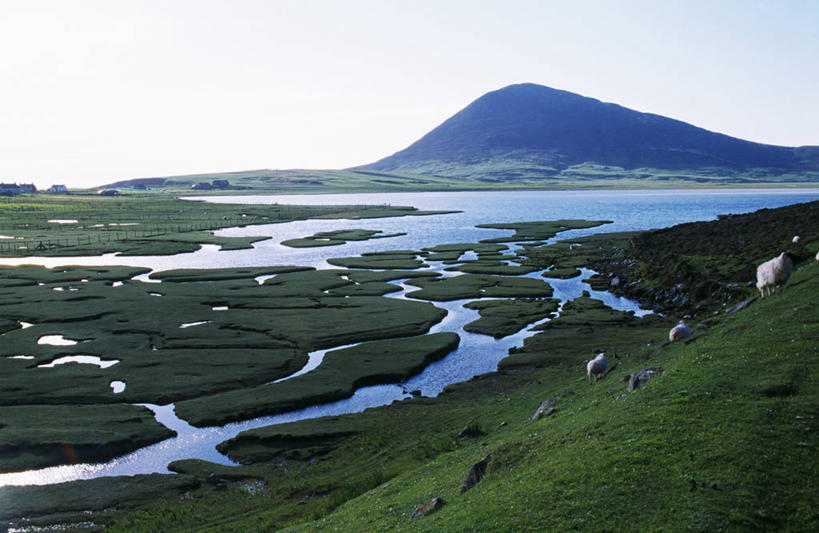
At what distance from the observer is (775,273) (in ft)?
117

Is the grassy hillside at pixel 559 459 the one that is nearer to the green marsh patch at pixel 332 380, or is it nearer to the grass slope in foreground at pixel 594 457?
the grass slope in foreground at pixel 594 457

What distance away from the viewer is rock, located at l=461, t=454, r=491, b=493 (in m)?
19.9

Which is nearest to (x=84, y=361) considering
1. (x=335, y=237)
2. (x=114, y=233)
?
(x=335, y=237)

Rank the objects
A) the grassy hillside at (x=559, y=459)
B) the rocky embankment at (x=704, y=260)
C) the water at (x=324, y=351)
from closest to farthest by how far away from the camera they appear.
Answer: the grassy hillside at (x=559, y=459) → the water at (x=324, y=351) → the rocky embankment at (x=704, y=260)

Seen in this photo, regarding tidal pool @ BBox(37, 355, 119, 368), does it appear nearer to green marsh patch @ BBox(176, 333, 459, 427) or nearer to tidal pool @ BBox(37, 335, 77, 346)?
tidal pool @ BBox(37, 335, 77, 346)

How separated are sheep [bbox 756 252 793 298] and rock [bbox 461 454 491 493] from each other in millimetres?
24960

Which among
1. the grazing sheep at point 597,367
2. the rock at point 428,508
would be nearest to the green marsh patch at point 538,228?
the grazing sheep at point 597,367

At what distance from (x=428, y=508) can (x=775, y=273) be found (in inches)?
1113

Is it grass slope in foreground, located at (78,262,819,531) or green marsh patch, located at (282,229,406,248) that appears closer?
grass slope in foreground, located at (78,262,819,531)

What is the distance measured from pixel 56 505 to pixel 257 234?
129 m

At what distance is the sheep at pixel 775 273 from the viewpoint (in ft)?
115

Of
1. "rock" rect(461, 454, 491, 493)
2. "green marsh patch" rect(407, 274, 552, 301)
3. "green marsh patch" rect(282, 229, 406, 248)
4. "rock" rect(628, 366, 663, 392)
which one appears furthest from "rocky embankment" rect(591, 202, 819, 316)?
"green marsh patch" rect(282, 229, 406, 248)

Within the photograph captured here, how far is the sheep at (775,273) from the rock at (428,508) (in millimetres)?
27531

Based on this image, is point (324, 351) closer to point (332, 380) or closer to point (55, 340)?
point (332, 380)
